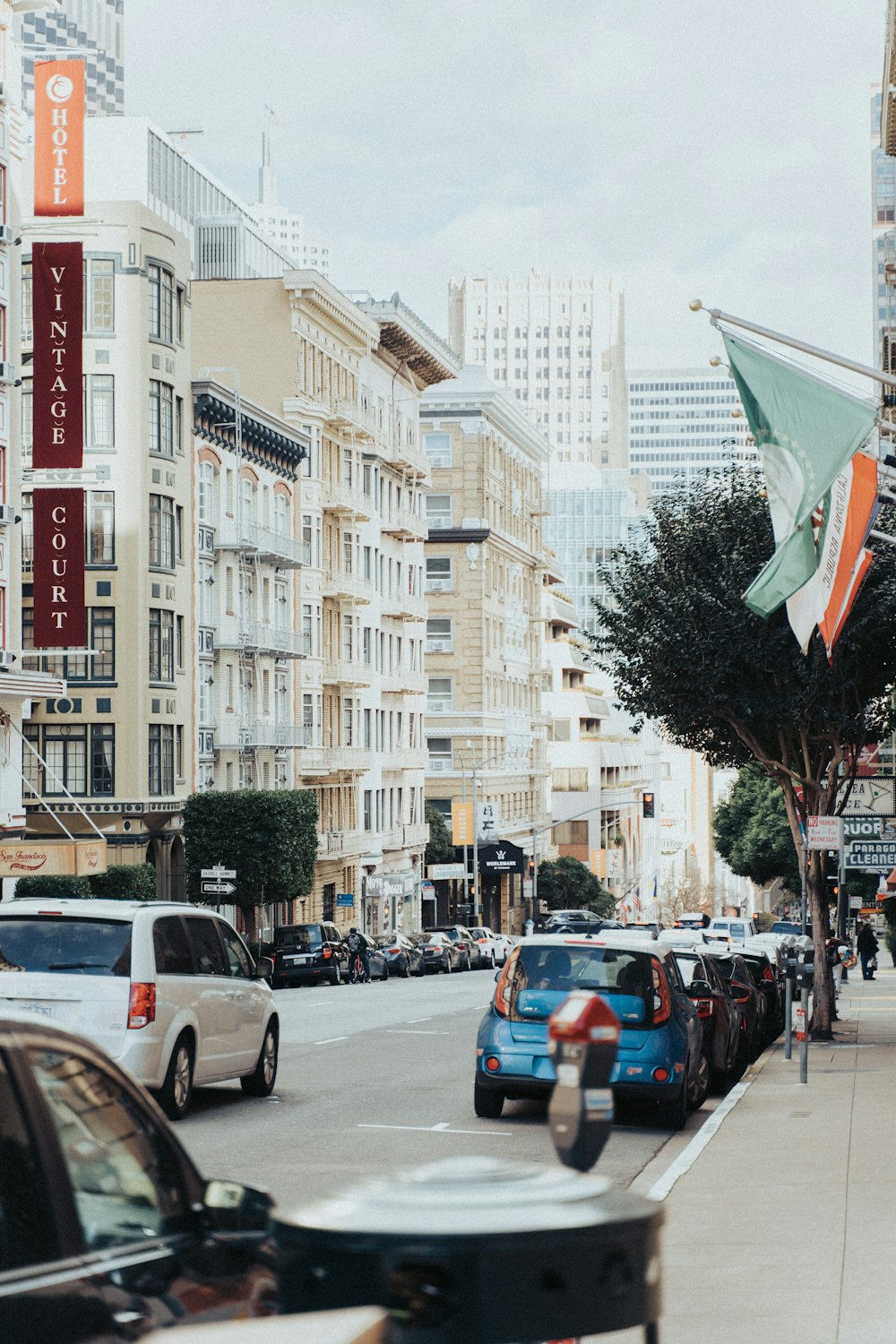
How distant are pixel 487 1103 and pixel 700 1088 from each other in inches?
97.1

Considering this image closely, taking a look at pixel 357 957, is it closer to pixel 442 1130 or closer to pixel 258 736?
pixel 258 736

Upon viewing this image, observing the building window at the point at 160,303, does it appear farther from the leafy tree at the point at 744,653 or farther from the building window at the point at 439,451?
the building window at the point at 439,451

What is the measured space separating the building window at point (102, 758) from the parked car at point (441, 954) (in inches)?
432

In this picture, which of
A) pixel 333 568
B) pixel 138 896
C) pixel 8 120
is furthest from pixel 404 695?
pixel 8 120

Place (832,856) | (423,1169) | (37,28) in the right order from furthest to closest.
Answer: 1. (37,28)
2. (832,856)
3. (423,1169)

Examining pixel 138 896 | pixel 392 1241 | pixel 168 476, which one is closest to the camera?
pixel 392 1241

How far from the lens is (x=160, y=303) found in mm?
53625

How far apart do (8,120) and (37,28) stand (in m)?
163

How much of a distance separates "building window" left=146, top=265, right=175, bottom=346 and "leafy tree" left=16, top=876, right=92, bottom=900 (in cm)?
1536

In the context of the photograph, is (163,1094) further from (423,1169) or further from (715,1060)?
(423,1169)

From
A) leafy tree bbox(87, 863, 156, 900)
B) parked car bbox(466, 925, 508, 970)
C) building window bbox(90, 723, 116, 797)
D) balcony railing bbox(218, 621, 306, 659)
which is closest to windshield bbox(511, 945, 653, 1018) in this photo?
leafy tree bbox(87, 863, 156, 900)

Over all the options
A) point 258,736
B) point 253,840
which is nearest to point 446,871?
point 258,736

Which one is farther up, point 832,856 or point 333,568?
point 333,568

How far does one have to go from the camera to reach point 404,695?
83562 millimetres
